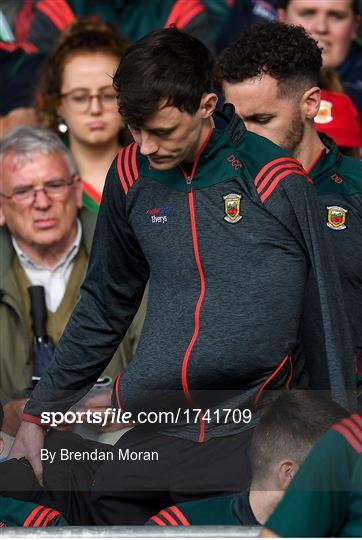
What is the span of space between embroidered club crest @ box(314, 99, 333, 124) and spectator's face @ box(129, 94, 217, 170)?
1.08 m

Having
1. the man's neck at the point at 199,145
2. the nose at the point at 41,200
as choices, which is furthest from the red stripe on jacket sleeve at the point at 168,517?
the nose at the point at 41,200

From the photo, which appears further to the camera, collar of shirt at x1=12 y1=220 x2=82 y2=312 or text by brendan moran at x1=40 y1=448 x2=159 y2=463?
collar of shirt at x1=12 y1=220 x2=82 y2=312

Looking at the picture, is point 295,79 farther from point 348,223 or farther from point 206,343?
point 206,343

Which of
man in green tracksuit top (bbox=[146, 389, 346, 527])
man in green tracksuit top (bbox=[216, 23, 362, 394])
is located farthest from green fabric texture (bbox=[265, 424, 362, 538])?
man in green tracksuit top (bbox=[216, 23, 362, 394])

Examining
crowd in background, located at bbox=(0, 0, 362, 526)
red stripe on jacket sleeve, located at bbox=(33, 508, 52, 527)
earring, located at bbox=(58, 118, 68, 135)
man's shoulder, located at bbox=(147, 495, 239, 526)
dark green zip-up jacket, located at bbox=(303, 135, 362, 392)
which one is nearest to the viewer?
man's shoulder, located at bbox=(147, 495, 239, 526)

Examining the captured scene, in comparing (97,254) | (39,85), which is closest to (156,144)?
(97,254)

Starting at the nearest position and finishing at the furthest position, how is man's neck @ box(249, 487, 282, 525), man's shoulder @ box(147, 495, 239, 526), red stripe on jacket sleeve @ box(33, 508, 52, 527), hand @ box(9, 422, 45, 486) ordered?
man's neck @ box(249, 487, 282, 525), man's shoulder @ box(147, 495, 239, 526), red stripe on jacket sleeve @ box(33, 508, 52, 527), hand @ box(9, 422, 45, 486)

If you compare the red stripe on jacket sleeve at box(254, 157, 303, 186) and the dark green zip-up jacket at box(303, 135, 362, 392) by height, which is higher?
the red stripe on jacket sleeve at box(254, 157, 303, 186)

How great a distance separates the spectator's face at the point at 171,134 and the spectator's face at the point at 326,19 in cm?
176

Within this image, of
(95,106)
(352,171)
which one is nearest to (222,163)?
(352,171)

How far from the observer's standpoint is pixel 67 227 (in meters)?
4.08

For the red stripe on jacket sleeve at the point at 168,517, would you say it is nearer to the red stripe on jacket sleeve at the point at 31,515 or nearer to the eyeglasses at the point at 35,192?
the red stripe on jacket sleeve at the point at 31,515

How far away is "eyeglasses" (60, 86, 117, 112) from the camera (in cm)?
423

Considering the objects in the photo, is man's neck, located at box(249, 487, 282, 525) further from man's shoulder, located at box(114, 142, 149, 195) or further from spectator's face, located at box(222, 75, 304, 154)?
spectator's face, located at box(222, 75, 304, 154)
